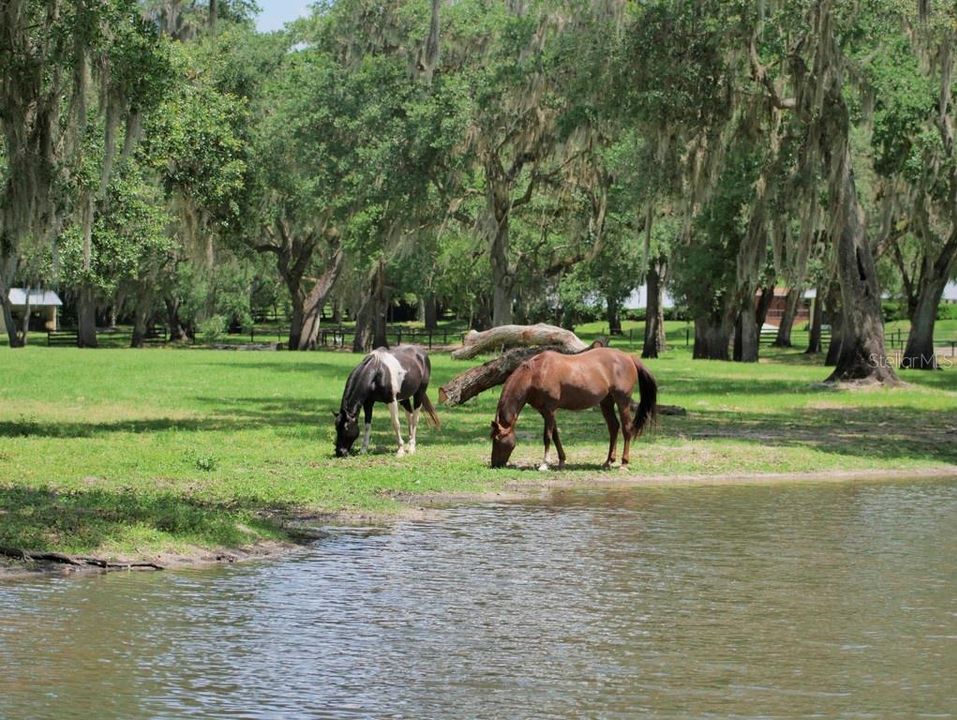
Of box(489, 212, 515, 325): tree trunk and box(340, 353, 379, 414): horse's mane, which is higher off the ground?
box(489, 212, 515, 325): tree trunk

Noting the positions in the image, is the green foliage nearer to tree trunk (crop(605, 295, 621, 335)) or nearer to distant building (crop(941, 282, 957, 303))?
tree trunk (crop(605, 295, 621, 335))

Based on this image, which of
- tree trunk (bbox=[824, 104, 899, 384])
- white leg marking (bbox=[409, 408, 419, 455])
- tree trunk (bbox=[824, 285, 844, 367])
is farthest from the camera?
tree trunk (bbox=[824, 285, 844, 367])

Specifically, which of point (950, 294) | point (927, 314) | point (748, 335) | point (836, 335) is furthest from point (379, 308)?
point (950, 294)

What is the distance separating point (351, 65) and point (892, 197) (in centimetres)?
2017

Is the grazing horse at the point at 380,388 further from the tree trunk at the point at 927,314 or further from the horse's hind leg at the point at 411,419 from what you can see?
the tree trunk at the point at 927,314

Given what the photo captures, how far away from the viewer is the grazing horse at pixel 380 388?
1897cm

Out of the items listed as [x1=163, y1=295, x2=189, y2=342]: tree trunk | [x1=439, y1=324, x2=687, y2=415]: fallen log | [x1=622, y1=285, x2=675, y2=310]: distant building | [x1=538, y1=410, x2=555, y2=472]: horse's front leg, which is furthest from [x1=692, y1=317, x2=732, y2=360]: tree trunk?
[x1=538, y1=410, x2=555, y2=472]: horse's front leg

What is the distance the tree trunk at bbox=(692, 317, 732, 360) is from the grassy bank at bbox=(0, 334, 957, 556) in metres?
18.4

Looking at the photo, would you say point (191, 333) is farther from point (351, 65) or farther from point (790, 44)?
point (790, 44)

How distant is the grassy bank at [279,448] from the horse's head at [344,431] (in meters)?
0.32

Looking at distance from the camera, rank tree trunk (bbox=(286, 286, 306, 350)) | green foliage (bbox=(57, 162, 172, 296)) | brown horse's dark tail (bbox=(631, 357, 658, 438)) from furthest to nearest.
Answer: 1. tree trunk (bbox=(286, 286, 306, 350))
2. green foliage (bbox=(57, 162, 172, 296))
3. brown horse's dark tail (bbox=(631, 357, 658, 438))

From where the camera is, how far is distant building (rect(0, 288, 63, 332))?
97.7 meters

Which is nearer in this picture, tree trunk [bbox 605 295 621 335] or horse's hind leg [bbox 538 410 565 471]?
horse's hind leg [bbox 538 410 565 471]

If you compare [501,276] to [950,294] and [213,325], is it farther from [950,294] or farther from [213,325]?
[950,294]
